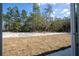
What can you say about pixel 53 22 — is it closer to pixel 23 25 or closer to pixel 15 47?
pixel 23 25

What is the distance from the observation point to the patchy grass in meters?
4.47

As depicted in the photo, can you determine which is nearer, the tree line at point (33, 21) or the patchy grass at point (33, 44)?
the tree line at point (33, 21)

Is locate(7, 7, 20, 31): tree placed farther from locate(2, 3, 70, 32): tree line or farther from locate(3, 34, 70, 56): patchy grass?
locate(3, 34, 70, 56): patchy grass

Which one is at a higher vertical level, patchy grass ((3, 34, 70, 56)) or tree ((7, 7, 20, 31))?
tree ((7, 7, 20, 31))

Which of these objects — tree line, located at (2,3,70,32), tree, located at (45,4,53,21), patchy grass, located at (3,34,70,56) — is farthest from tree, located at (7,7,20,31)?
tree, located at (45,4,53,21)

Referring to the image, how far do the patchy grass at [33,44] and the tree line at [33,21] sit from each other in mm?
211

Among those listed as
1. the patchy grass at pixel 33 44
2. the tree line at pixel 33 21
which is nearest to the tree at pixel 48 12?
the tree line at pixel 33 21

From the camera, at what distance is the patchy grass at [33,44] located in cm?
447

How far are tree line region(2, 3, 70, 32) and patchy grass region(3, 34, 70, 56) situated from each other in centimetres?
21

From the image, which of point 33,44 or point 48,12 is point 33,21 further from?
point 33,44

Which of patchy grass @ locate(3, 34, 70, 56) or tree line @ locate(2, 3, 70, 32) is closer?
tree line @ locate(2, 3, 70, 32)

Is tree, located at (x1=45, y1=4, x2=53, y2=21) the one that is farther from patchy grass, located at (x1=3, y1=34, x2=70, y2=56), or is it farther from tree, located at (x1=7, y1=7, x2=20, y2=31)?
tree, located at (x1=7, y1=7, x2=20, y2=31)

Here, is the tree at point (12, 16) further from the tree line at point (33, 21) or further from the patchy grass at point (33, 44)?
the patchy grass at point (33, 44)

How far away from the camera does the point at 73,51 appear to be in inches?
183
